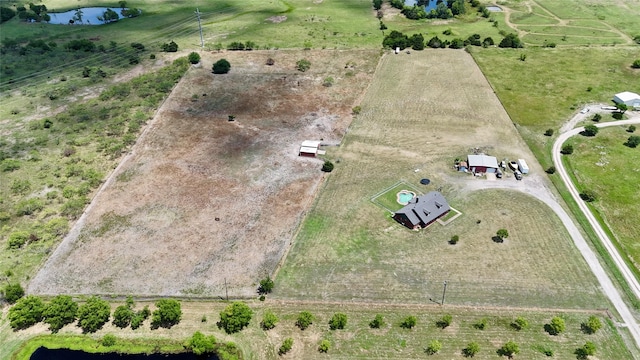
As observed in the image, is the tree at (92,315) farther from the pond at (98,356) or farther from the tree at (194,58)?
the tree at (194,58)

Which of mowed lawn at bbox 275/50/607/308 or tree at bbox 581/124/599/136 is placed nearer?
mowed lawn at bbox 275/50/607/308

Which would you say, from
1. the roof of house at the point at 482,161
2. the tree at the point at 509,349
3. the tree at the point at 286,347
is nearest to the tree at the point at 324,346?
the tree at the point at 286,347

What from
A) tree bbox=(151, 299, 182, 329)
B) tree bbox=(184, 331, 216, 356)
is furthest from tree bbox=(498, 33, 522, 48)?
tree bbox=(184, 331, 216, 356)

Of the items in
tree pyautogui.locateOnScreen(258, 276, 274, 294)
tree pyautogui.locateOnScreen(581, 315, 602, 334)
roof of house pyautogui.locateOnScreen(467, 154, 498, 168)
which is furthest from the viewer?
roof of house pyautogui.locateOnScreen(467, 154, 498, 168)

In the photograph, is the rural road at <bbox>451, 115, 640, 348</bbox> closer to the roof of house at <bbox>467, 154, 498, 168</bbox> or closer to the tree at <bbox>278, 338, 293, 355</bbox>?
the roof of house at <bbox>467, 154, 498, 168</bbox>

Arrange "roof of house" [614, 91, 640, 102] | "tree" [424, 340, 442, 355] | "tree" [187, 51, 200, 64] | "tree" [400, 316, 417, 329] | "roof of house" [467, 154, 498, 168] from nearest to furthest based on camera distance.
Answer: "tree" [424, 340, 442, 355]
"tree" [400, 316, 417, 329]
"roof of house" [467, 154, 498, 168]
"roof of house" [614, 91, 640, 102]
"tree" [187, 51, 200, 64]

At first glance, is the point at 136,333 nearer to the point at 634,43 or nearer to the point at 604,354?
the point at 604,354

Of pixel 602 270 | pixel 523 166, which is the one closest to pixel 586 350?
pixel 602 270
